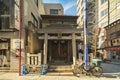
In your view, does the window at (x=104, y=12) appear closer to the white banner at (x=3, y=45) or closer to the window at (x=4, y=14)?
the window at (x=4, y=14)

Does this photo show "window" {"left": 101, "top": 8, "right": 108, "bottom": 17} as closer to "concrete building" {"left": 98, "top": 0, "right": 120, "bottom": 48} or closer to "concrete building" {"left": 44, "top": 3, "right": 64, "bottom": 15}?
"concrete building" {"left": 98, "top": 0, "right": 120, "bottom": 48}

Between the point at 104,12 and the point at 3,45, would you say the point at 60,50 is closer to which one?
the point at 3,45

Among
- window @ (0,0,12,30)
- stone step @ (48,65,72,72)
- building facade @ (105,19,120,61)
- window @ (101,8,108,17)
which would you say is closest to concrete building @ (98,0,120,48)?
window @ (101,8,108,17)

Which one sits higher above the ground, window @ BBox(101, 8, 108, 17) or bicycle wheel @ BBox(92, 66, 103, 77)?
window @ BBox(101, 8, 108, 17)

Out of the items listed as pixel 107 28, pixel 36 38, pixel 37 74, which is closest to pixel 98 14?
pixel 107 28

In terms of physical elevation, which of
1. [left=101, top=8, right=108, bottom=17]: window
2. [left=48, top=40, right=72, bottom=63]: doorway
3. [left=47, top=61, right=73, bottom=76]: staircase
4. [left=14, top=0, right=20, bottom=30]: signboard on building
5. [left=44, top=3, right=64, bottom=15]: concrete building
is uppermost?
[left=101, top=8, right=108, bottom=17]: window

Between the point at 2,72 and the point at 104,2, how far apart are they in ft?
172

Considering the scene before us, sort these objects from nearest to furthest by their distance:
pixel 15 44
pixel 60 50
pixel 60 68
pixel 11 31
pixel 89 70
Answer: pixel 89 70 < pixel 15 44 < pixel 11 31 < pixel 60 68 < pixel 60 50

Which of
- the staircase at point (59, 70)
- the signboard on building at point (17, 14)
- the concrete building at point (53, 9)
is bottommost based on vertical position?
the staircase at point (59, 70)

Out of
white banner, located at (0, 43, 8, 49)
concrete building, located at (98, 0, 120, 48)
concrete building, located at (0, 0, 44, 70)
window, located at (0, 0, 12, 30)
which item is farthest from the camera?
concrete building, located at (98, 0, 120, 48)

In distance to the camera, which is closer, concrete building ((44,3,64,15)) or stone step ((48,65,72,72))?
stone step ((48,65,72,72))

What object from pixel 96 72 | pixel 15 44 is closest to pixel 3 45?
pixel 15 44

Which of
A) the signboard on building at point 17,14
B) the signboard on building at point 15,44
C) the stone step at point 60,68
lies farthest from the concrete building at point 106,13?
the signboard on building at point 15,44

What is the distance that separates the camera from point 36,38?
27.2 metres
